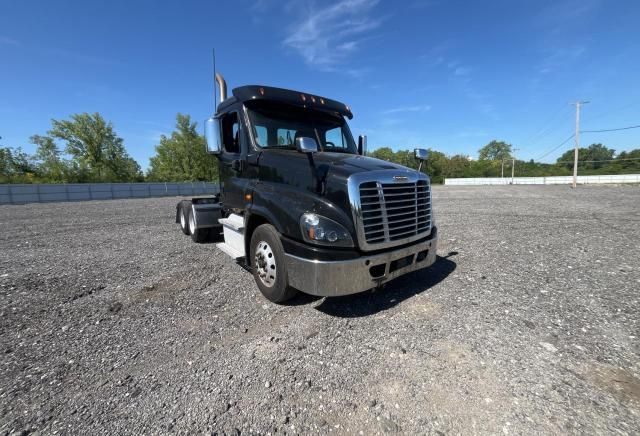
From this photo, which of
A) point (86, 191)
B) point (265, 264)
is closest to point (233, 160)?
point (265, 264)

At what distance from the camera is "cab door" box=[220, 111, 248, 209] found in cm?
455

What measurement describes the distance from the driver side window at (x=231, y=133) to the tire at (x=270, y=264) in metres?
1.84

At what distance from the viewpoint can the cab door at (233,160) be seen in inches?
179

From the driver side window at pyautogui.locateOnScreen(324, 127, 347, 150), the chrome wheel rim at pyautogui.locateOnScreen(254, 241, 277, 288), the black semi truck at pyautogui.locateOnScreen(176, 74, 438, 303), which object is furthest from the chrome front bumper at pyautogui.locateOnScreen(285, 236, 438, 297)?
the driver side window at pyautogui.locateOnScreen(324, 127, 347, 150)

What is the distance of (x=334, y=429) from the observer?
1.88 metres

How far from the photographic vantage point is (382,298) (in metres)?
3.76

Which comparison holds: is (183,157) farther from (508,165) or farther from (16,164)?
(508,165)

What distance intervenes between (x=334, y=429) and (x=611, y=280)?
4.84 metres

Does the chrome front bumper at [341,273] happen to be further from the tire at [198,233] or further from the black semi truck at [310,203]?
the tire at [198,233]

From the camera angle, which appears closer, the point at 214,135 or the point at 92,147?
the point at 214,135

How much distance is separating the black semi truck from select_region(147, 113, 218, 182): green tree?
50249 mm

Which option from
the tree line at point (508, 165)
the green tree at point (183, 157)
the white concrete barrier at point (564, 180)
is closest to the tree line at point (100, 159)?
the green tree at point (183, 157)

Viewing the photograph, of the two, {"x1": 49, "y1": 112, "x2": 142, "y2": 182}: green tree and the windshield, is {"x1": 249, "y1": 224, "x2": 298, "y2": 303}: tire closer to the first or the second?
the windshield

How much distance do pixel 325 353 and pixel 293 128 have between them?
11.1 feet
